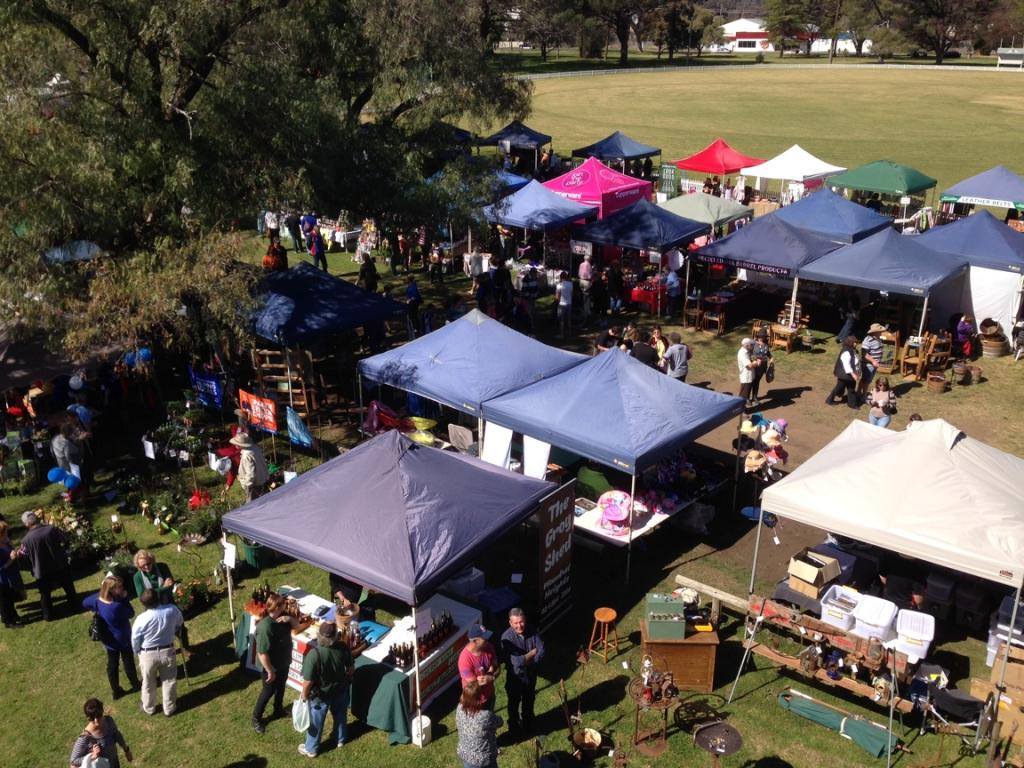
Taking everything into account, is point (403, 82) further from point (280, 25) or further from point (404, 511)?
point (404, 511)

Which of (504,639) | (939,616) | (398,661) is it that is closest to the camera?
(504,639)

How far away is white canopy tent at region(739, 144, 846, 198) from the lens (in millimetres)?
28031

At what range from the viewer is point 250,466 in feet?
36.4

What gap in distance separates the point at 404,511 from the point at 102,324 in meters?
5.86

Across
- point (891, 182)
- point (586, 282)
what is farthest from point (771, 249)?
point (891, 182)

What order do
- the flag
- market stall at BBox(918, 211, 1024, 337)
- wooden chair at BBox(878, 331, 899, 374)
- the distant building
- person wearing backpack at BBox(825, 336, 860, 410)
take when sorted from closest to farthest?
1. the flag
2. person wearing backpack at BBox(825, 336, 860, 410)
3. wooden chair at BBox(878, 331, 899, 374)
4. market stall at BBox(918, 211, 1024, 337)
5. the distant building

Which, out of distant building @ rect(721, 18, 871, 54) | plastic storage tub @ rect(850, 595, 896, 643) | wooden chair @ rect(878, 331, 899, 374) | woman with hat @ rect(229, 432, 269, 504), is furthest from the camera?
distant building @ rect(721, 18, 871, 54)

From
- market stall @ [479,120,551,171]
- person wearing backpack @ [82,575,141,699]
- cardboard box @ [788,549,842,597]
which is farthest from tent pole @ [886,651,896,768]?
market stall @ [479,120,551,171]

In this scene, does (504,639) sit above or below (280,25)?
below

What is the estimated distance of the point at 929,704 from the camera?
7.71 meters

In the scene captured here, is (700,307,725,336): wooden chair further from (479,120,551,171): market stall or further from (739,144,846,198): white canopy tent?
(479,120,551,171): market stall

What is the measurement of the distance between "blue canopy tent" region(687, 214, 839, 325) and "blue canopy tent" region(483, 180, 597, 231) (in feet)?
13.6

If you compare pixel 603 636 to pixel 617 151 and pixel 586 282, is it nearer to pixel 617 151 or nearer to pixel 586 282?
pixel 586 282

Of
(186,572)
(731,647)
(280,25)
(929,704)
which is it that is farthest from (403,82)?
(929,704)
